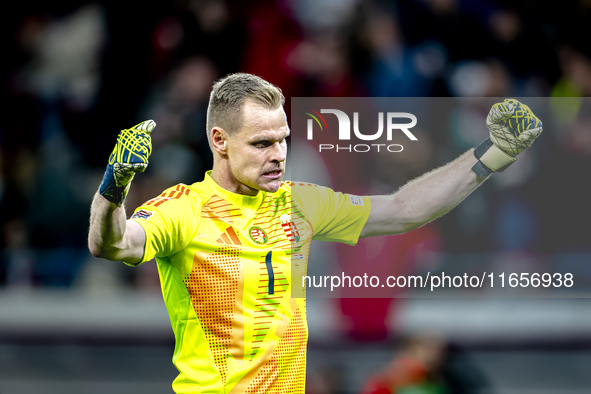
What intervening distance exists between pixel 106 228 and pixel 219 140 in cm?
99

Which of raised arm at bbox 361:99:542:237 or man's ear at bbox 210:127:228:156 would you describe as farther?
raised arm at bbox 361:99:542:237

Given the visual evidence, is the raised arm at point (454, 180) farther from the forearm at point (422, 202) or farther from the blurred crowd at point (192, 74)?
the blurred crowd at point (192, 74)

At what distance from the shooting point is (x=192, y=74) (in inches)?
342

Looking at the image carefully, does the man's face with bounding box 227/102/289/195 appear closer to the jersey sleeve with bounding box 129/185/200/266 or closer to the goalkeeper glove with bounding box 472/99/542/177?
the jersey sleeve with bounding box 129/185/200/266

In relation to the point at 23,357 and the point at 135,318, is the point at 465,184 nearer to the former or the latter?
the point at 135,318

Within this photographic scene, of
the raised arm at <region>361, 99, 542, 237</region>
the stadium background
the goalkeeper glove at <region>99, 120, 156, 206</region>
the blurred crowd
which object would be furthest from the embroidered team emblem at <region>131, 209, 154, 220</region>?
the blurred crowd

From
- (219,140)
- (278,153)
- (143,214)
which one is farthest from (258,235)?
(143,214)

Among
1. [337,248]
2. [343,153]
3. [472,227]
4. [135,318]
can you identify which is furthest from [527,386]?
[135,318]

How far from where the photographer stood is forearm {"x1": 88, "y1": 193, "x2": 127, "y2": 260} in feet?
11.0

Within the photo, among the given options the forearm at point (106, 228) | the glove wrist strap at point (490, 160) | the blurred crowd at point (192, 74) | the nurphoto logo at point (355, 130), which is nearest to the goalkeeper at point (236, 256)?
the forearm at point (106, 228)

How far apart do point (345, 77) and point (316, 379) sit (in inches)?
132

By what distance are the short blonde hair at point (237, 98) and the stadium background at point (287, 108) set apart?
219cm

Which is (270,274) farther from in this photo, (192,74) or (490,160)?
(192,74)

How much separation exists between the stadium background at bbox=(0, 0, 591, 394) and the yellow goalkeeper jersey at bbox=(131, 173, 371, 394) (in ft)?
6.39
